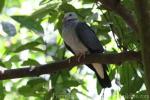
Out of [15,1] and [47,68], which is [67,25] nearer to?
[15,1]

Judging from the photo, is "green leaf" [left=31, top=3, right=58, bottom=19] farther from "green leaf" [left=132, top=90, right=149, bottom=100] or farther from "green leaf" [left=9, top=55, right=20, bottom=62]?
"green leaf" [left=132, top=90, right=149, bottom=100]

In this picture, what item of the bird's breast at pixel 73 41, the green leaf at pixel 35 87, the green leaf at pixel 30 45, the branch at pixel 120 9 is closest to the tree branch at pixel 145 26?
the branch at pixel 120 9

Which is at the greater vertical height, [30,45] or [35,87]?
[30,45]

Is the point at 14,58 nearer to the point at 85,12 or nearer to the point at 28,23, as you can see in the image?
the point at 85,12

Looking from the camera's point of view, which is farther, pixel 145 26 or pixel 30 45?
pixel 30 45

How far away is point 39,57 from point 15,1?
3.59 feet

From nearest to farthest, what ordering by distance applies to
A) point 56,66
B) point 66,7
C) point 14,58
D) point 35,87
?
1. point 56,66
2. point 66,7
3. point 35,87
4. point 14,58

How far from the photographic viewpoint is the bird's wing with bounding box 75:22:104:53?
3.38 meters

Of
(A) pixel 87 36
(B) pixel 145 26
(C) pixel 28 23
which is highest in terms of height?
(A) pixel 87 36

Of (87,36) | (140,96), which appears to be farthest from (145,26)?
(87,36)

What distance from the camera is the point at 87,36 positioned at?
3.77 meters

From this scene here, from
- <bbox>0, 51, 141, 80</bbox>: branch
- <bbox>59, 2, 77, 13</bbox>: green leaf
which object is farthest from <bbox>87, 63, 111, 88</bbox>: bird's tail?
<bbox>0, 51, 141, 80</bbox>: branch

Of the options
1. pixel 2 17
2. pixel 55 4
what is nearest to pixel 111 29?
pixel 55 4

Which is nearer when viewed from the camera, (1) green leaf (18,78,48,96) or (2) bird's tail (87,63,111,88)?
(1) green leaf (18,78,48,96)
